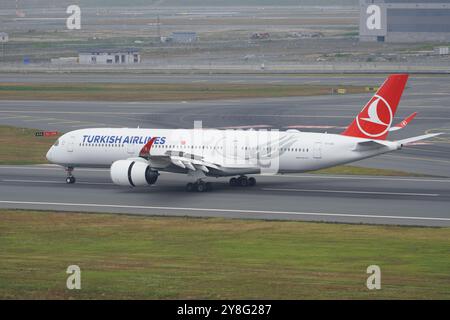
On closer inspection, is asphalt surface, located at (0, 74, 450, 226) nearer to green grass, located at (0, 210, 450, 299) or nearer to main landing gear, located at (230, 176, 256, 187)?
main landing gear, located at (230, 176, 256, 187)

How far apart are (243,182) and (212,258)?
2236cm

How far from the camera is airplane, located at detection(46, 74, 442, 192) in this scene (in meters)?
60.4

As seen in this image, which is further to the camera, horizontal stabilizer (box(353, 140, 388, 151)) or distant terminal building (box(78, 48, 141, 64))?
distant terminal building (box(78, 48, 141, 64))

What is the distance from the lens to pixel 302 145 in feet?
201

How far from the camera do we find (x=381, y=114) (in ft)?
201

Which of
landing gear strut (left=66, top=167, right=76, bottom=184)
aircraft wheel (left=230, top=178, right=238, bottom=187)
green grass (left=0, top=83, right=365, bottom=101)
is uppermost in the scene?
green grass (left=0, top=83, right=365, bottom=101)

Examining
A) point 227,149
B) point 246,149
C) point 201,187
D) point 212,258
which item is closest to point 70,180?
point 201,187

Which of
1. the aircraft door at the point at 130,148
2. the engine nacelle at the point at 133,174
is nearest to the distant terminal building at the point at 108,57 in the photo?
the aircraft door at the point at 130,148

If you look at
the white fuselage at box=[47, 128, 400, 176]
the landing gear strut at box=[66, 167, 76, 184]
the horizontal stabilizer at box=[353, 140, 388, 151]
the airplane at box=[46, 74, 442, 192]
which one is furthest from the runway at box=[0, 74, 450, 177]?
the landing gear strut at box=[66, 167, 76, 184]

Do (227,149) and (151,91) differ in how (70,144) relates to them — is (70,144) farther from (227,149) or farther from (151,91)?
(151,91)

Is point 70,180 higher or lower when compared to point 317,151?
lower

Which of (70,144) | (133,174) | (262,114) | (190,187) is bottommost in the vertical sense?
(190,187)

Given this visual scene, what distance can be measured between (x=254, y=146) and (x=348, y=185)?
697 centimetres
